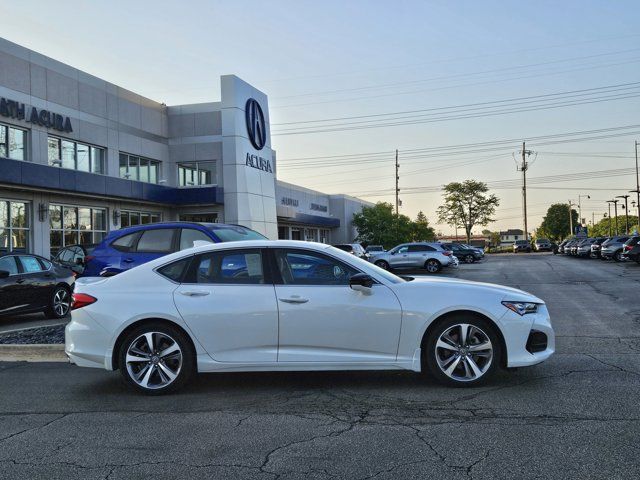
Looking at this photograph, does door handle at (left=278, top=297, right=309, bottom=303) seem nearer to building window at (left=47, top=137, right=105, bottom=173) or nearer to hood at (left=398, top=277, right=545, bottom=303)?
hood at (left=398, top=277, right=545, bottom=303)

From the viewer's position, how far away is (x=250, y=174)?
2781 cm

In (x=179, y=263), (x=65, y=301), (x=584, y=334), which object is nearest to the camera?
(x=179, y=263)

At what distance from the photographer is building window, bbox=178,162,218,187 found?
32.7 metres

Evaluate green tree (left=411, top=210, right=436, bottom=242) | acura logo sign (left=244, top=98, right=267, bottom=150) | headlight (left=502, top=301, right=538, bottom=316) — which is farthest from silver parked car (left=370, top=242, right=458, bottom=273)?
green tree (left=411, top=210, right=436, bottom=242)

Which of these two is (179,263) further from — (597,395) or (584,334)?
(584,334)

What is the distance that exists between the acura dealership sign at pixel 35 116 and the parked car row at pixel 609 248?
2717cm

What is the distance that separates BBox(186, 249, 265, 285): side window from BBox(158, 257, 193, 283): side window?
0.07 meters

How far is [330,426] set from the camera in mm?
4750

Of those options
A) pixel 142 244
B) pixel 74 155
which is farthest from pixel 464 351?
pixel 74 155

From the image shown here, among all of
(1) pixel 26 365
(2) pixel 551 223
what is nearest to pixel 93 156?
(1) pixel 26 365

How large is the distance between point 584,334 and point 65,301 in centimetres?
1031

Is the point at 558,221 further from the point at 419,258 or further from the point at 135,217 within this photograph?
the point at 135,217

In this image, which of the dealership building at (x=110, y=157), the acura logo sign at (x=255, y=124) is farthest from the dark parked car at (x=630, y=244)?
the acura logo sign at (x=255, y=124)

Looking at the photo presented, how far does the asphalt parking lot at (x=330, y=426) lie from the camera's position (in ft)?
12.8
